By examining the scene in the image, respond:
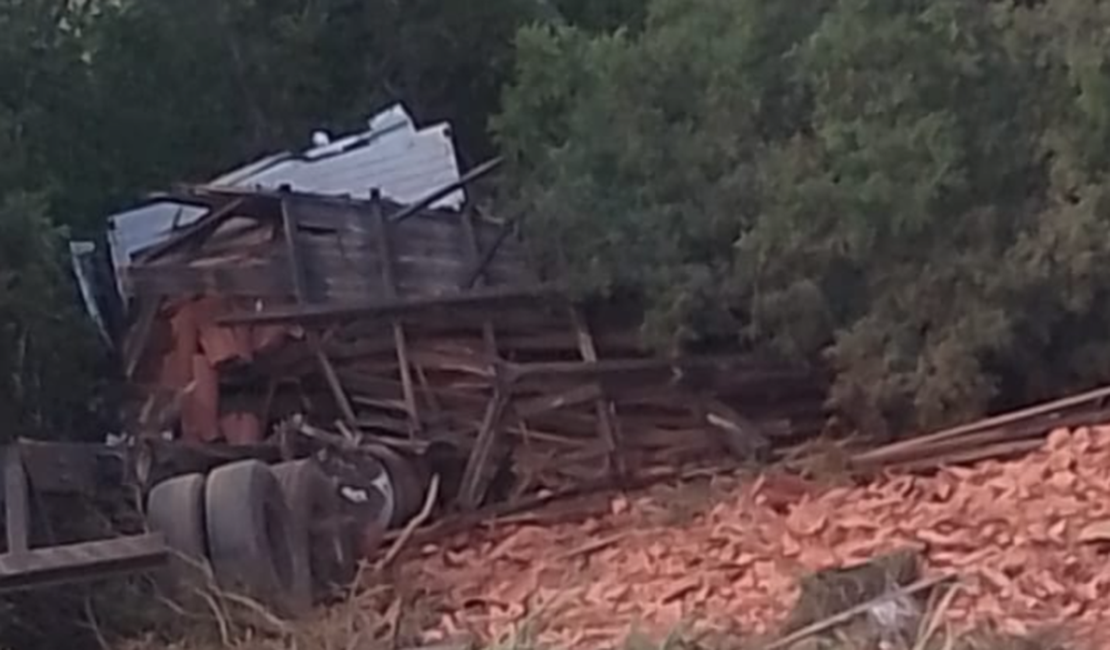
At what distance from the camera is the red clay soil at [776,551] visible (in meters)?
7.97

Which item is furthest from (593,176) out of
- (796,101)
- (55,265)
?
(55,265)

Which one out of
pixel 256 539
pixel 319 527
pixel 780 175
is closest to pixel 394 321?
pixel 780 175

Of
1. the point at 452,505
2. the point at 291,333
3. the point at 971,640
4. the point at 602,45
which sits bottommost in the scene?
the point at 971,640

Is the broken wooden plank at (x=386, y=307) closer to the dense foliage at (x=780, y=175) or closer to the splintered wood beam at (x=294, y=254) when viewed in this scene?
the splintered wood beam at (x=294, y=254)

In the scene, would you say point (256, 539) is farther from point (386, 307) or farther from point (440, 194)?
point (440, 194)

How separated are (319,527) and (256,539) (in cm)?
57

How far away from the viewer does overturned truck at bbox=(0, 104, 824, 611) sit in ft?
37.3

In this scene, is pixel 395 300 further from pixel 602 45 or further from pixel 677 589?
pixel 677 589

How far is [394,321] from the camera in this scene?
11984mm

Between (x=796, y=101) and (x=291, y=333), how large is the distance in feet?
10.6

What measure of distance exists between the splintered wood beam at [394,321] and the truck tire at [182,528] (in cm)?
236

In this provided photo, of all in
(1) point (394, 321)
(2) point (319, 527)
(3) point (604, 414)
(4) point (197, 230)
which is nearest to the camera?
(2) point (319, 527)

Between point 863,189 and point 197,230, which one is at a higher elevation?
point 197,230

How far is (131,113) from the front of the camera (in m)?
12.6
